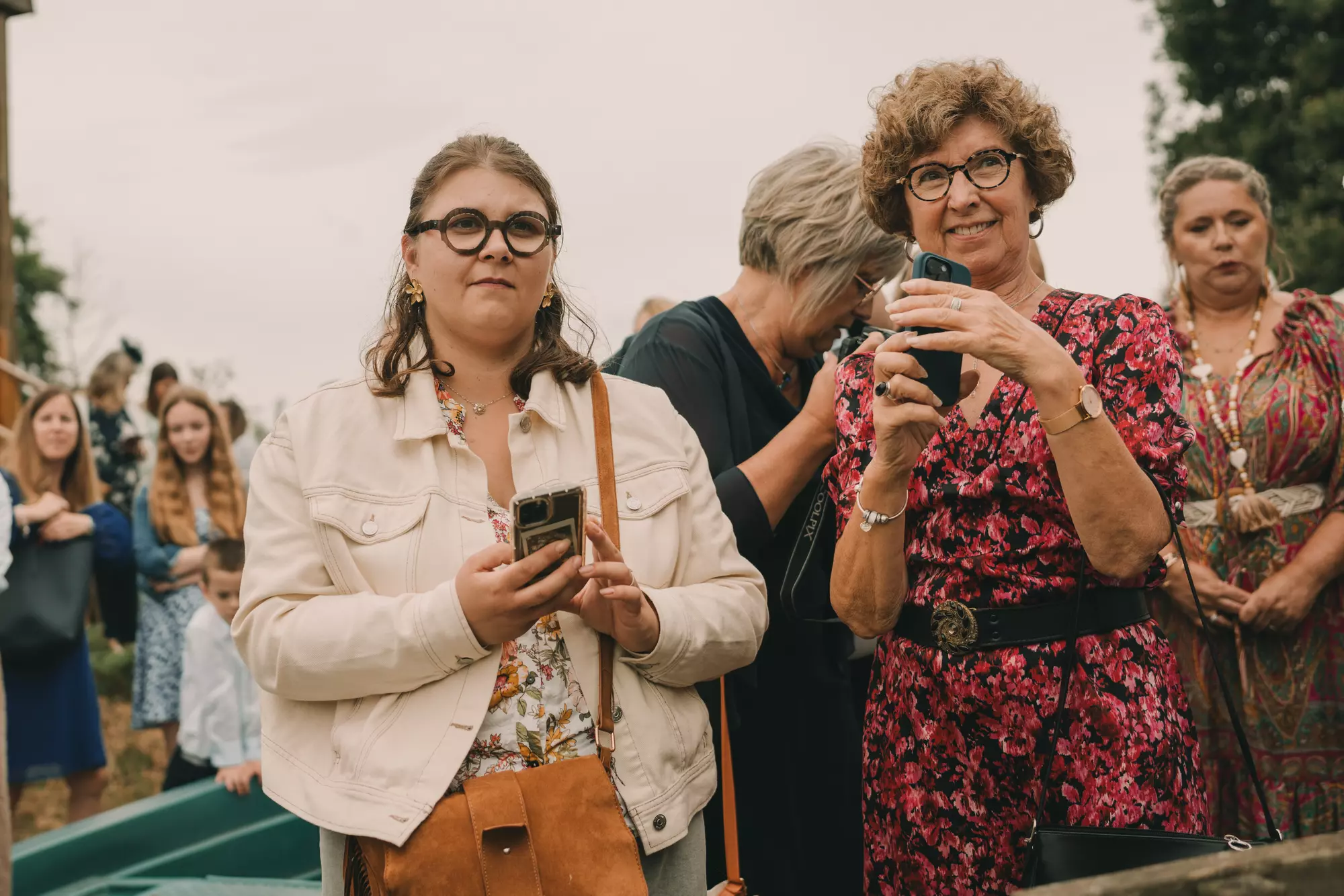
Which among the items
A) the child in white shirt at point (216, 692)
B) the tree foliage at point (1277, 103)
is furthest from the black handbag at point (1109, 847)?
the tree foliage at point (1277, 103)

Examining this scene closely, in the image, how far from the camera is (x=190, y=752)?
4.83 meters

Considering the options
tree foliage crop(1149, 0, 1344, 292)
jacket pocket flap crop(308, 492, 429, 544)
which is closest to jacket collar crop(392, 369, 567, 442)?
jacket pocket flap crop(308, 492, 429, 544)

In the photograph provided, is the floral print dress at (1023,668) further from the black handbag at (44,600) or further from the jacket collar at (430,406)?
the black handbag at (44,600)

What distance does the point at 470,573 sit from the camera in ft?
5.97

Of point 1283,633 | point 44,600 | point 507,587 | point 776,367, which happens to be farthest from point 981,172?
point 44,600

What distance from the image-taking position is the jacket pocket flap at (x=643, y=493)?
6.89 ft

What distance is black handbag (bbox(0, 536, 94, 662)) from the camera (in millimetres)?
5059

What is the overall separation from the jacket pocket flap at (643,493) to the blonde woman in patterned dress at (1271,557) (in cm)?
186

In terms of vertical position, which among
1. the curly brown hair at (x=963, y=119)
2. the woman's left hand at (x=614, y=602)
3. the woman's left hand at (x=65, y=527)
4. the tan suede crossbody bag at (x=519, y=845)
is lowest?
the tan suede crossbody bag at (x=519, y=845)

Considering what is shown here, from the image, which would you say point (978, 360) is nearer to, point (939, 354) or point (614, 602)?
point (939, 354)

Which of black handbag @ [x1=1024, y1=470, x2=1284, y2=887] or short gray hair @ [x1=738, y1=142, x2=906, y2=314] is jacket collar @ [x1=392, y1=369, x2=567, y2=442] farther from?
black handbag @ [x1=1024, y1=470, x2=1284, y2=887]

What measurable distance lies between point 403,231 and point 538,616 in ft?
2.69

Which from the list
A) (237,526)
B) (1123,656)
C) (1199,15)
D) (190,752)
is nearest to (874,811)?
(1123,656)

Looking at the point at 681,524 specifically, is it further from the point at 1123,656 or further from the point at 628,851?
the point at 1123,656
